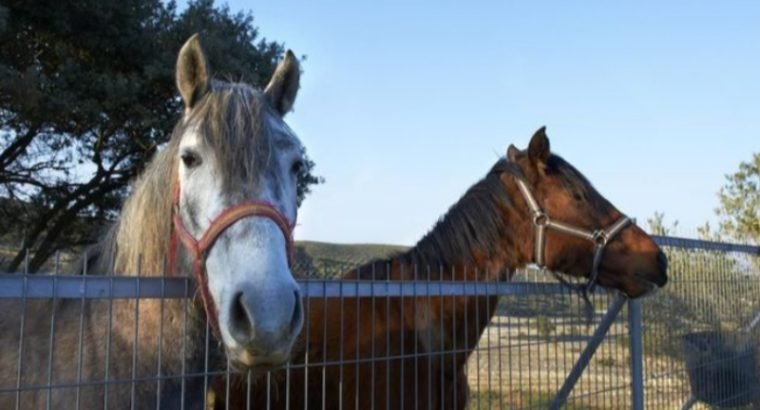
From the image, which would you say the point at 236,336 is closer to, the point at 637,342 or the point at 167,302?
the point at 167,302

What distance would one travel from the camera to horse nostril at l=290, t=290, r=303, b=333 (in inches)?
71.2

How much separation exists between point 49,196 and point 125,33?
336cm

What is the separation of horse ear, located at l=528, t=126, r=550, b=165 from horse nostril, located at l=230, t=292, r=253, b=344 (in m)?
3.06

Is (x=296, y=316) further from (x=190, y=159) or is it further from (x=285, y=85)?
(x=285, y=85)

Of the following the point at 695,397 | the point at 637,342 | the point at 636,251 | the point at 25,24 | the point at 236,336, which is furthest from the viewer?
the point at 25,24

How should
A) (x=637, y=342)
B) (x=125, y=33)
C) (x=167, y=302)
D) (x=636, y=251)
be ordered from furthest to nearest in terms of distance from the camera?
(x=125, y=33) → (x=637, y=342) → (x=636, y=251) → (x=167, y=302)

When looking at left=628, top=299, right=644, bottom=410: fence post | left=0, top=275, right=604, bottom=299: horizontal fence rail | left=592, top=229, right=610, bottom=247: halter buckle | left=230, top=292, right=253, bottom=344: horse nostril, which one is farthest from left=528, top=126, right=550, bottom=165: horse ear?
left=230, top=292, right=253, bottom=344: horse nostril

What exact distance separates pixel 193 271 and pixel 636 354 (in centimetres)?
329

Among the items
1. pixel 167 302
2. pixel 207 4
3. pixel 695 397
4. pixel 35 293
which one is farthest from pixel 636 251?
pixel 207 4

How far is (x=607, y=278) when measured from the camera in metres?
4.20

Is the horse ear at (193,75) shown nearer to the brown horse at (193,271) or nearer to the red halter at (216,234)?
the brown horse at (193,271)

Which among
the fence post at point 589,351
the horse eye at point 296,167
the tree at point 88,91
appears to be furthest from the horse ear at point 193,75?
the tree at point 88,91

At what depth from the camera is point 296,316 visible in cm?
183

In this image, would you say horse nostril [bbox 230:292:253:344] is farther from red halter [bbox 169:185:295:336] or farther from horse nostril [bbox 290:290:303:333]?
red halter [bbox 169:185:295:336]
